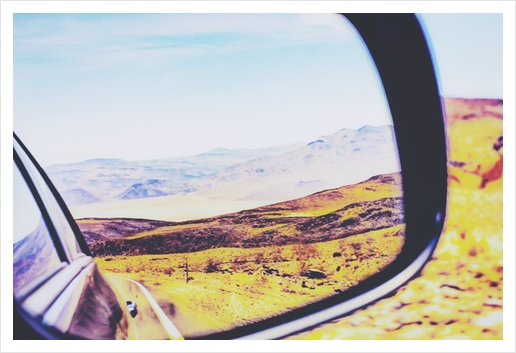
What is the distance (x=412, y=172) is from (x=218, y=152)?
1029 millimetres

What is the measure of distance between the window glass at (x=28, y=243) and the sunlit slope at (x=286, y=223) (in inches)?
14.2

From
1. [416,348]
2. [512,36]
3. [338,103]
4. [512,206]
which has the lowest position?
[416,348]

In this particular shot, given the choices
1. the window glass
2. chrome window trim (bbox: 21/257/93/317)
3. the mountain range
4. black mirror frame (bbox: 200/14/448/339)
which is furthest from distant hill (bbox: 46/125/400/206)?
chrome window trim (bbox: 21/257/93/317)

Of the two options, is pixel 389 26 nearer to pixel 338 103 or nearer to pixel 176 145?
pixel 338 103

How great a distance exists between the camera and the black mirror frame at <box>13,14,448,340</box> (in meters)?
3.48

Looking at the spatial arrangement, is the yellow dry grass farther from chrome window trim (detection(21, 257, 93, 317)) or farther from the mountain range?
the mountain range

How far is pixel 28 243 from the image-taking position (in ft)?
11.0

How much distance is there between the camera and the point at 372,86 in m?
3.52

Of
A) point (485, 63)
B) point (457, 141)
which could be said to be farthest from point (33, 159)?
point (485, 63)

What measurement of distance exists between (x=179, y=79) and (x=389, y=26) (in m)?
1.14

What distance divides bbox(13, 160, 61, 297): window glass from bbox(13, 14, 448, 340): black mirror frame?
246mm

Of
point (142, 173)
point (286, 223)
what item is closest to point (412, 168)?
point (286, 223)

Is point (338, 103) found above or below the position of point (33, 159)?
above

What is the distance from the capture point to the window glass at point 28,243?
128 inches
